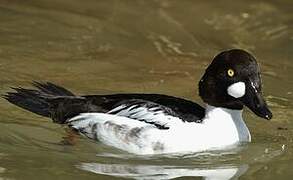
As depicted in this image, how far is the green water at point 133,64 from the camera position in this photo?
753 centimetres

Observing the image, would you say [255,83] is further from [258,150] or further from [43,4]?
→ [43,4]

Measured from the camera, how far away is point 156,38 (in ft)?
37.9

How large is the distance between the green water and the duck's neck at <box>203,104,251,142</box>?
17 cm

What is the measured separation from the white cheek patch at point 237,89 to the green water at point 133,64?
533 mm

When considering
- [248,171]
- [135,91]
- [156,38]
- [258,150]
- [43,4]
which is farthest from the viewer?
[43,4]

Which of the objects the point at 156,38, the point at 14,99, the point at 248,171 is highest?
the point at 156,38

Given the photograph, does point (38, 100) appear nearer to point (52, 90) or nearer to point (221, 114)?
point (52, 90)

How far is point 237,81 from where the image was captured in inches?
301

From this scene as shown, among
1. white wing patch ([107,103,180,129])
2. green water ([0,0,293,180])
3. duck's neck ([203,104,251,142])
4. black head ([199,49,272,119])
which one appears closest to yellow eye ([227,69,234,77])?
black head ([199,49,272,119])

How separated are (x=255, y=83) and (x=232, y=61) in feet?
0.91

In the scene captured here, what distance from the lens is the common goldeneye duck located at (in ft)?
24.9

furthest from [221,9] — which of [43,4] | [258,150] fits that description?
[258,150]

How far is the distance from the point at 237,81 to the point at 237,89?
7 cm

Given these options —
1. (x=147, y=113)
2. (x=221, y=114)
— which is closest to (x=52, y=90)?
(x=147, y=113)
